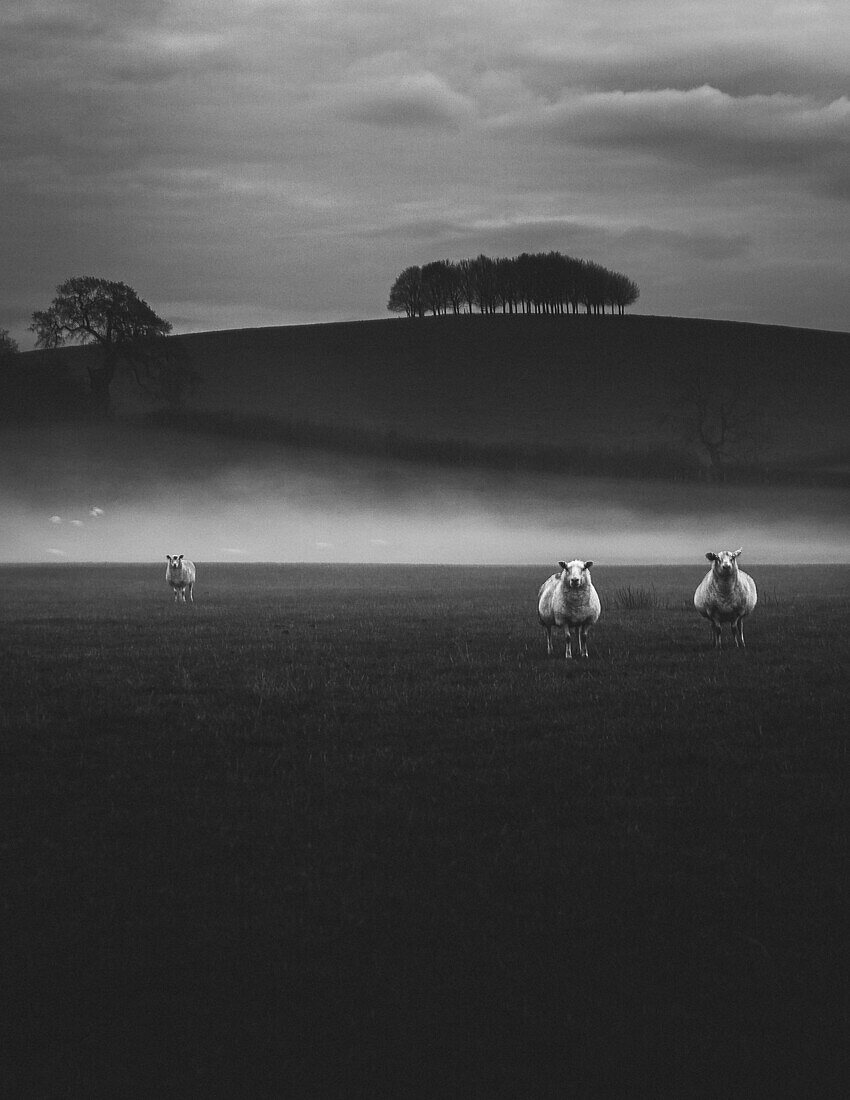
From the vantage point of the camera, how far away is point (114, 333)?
88.0m

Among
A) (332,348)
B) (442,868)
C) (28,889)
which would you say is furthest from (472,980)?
(332,348)

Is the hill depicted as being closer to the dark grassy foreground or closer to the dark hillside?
the dark hillside

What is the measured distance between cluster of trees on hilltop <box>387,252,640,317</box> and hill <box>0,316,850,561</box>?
26.8 ft

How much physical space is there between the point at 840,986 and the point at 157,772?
6755 mm

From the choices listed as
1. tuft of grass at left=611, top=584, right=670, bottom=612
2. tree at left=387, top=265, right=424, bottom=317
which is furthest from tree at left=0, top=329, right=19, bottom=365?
tuft of grass at left=611, top=584, right=670, bottom=612

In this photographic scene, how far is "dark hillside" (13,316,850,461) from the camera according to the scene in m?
90.3

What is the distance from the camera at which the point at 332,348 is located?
353 feet

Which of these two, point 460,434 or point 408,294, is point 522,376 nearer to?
point 460,434

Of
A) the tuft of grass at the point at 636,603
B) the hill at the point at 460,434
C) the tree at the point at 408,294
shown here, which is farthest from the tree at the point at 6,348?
the tuft of grass at the point at 636,603

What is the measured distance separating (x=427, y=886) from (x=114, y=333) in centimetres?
8884

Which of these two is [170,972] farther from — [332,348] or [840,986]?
[332,348]

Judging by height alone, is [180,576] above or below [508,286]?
below

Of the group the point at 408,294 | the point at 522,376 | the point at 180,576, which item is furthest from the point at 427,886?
the point at 408,294

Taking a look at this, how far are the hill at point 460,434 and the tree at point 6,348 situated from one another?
2.04 meters
